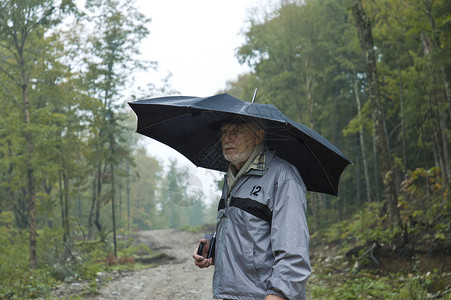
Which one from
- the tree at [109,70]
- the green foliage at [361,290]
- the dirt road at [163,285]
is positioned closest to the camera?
the green foliage at [361,290]

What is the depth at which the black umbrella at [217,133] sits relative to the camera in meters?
2.58

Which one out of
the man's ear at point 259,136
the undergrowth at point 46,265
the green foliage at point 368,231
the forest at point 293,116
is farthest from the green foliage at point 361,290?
the man's ear at point 259,136

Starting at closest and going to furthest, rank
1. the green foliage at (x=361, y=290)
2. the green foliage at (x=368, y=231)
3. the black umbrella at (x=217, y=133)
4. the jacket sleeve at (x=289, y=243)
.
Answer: the jacket sleeve at (x=289, y=243) < the black umbrella at (x=217, y=133) < the green foliage at (x=361, y=290) < the green foliage at (x=368, y=231)

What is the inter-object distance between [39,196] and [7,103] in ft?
21.4

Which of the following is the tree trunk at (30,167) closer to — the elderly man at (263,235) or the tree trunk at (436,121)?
the tree trunk at (436,121)

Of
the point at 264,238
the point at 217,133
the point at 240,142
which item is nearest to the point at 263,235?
the point at 264,238

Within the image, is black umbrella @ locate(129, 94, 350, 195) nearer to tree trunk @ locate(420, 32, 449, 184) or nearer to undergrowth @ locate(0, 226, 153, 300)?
undergrowth @ locate(0, 226, 153, 300)

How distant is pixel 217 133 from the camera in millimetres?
3355

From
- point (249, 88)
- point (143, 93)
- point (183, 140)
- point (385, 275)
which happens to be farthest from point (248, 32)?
point (183, 140)

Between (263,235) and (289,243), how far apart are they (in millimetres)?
188

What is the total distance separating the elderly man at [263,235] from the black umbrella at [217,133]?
261 millimetres

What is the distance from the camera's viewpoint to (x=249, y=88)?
24.0 m

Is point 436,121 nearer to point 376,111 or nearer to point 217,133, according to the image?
point 376,111

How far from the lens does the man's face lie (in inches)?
110
